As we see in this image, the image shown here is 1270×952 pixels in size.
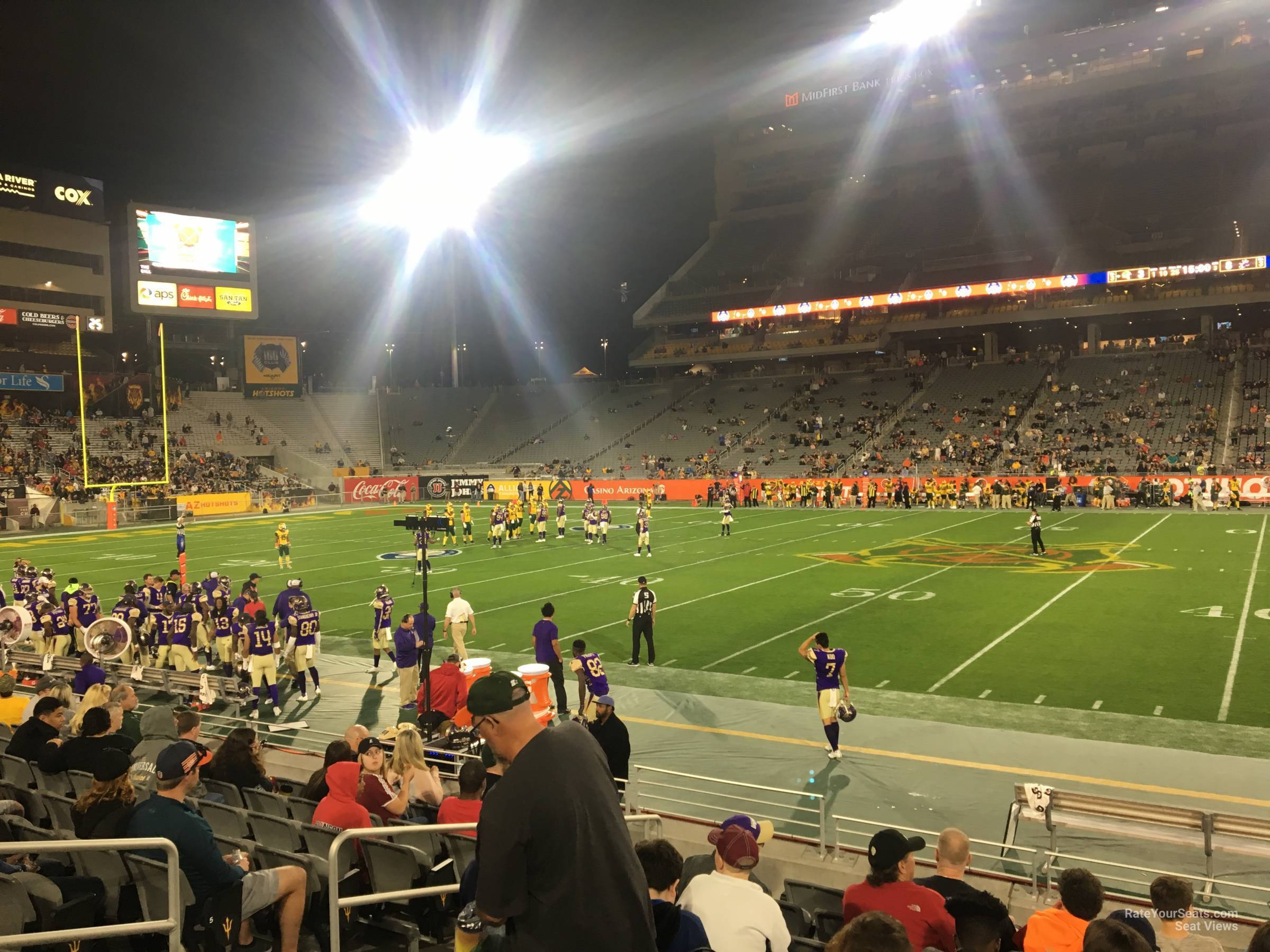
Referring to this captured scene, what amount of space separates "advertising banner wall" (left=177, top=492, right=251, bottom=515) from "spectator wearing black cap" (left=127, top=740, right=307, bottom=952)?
48988 mm

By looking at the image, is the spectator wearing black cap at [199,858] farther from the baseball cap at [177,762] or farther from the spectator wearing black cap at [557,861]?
the spectator wearing black cap at [557,861]

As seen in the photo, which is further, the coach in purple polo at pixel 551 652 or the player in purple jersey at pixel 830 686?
the coach in purple polo at pixel 551 652

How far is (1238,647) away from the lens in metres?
14.9

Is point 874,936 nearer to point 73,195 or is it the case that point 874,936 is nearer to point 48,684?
point 48,684

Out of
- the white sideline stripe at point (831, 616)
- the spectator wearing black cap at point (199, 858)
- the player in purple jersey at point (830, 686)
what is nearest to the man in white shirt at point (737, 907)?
the spectator wearing black cap at point (199, 858)

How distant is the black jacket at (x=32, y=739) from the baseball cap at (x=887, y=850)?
264 inches

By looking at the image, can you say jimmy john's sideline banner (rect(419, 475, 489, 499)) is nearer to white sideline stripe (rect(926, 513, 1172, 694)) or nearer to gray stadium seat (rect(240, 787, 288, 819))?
white sideline stripe (rect(926, 513, 1172, 694))

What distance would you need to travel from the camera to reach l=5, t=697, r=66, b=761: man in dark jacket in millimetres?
7457

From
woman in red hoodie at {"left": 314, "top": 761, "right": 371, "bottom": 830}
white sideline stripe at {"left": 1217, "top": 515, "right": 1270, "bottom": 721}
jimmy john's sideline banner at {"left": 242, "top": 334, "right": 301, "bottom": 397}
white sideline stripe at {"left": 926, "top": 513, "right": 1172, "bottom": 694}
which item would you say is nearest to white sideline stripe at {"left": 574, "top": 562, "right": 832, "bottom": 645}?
white sideline stripe at {"left": 926, "top": 513, "right": 1172, "bottom": 694}

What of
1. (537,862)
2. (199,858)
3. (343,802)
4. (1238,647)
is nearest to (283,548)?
(343,802)

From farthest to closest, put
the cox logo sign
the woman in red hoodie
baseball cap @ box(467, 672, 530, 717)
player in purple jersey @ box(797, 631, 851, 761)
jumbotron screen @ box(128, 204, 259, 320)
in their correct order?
the cox logo sign → jumbotron screen @ box(128, 204, 259, 320) → player in purple jersey @ box(797, 631, 851, 761) → the woman in red hoodie → baseball cap @ box(467, 672, 530, 717)

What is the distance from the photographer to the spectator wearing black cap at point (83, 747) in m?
6.78

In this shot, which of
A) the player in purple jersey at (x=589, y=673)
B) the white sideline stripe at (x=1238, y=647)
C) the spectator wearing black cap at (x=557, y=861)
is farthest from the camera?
the white sideline stripe at (x=1238, y=647)

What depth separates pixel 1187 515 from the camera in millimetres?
36688
